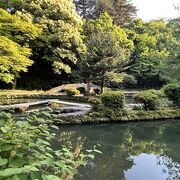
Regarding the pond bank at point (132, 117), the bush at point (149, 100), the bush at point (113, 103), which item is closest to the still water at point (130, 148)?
the pond bank at point (132, 117)

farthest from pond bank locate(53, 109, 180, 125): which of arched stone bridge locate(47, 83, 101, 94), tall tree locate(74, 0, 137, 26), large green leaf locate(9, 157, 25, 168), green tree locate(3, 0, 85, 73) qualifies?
tall tree locate(74, 0, 137, 26)

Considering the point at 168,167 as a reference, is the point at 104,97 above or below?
above

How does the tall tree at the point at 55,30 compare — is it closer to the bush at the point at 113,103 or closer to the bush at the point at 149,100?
the bush at the point at 149,100

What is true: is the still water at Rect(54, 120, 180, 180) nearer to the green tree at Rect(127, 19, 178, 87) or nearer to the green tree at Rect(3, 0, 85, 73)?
the green tree at Rect(3, 0, 85, 73)

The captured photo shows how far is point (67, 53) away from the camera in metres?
20.0

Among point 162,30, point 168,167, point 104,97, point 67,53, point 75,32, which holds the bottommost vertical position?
point 168,167

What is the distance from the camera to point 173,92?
12.9 m

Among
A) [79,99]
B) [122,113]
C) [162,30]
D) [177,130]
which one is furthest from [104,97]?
[162,30]

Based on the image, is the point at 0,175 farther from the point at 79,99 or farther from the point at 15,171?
the point at 79,99

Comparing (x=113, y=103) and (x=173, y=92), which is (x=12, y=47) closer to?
(x=113, y=103)

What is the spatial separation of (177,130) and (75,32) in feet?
40.9

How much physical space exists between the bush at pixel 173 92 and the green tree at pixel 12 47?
606cm

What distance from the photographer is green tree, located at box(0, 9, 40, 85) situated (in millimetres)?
11781

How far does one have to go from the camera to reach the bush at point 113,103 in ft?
35.7
